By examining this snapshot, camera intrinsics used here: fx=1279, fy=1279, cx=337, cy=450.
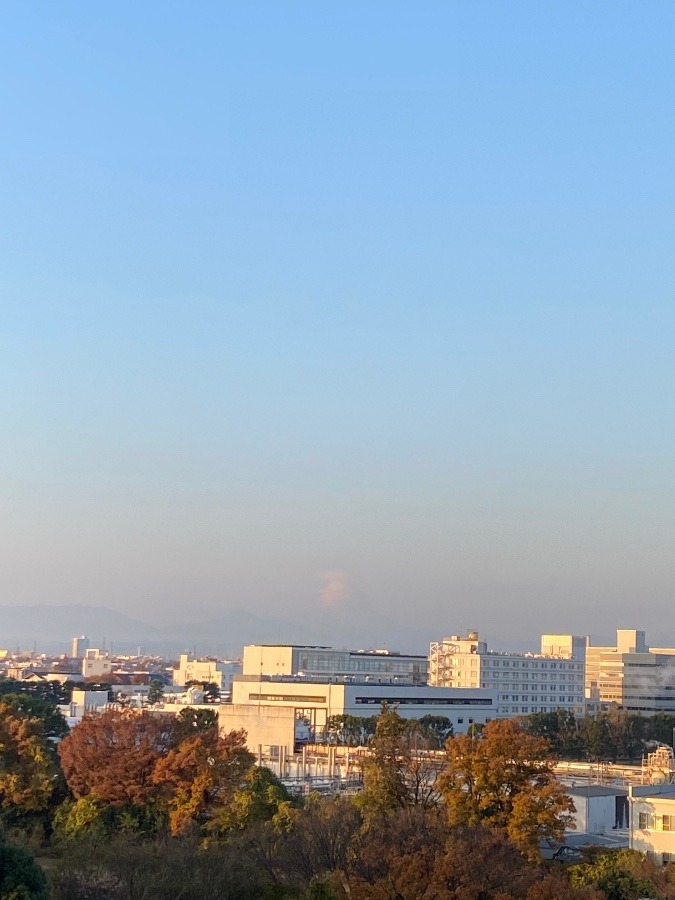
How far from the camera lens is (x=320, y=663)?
108 metres

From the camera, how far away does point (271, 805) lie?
3591 cm

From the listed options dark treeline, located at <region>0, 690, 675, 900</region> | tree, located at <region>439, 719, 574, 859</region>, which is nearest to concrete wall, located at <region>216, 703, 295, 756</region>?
dark treeline, located at <region>0, 690, 675, 900</region>

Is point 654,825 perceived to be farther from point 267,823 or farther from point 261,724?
point 261,724

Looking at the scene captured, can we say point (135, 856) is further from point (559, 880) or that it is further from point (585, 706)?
point (585, 706)

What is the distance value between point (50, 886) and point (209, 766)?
516 inches

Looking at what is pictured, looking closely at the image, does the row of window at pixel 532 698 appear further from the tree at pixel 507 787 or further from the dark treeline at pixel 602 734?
the tree at pixel 507 787

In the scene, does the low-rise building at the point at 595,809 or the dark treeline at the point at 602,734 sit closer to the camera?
the low-rise building at the point at 595,809

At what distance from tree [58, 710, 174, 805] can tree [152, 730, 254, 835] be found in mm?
761

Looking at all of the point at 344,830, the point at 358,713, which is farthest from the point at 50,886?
the point at 358,713

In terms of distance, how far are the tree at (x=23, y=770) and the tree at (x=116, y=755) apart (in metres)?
0.71

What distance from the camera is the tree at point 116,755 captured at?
127ft

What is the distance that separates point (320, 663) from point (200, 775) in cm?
7020

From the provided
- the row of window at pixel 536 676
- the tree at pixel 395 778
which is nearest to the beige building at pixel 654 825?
the tree at pixel 395 778

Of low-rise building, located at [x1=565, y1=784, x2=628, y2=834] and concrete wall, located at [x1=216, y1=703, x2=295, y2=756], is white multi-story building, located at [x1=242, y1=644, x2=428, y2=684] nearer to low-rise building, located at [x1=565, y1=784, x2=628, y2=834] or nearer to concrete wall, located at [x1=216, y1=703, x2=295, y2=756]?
concrete wall, located at [x1=216, y1=703, x2=295, y2=756]
